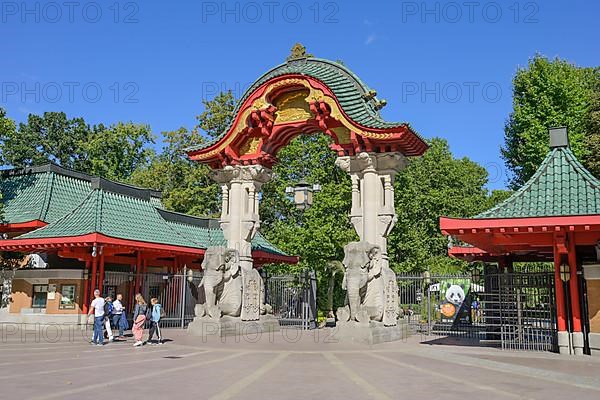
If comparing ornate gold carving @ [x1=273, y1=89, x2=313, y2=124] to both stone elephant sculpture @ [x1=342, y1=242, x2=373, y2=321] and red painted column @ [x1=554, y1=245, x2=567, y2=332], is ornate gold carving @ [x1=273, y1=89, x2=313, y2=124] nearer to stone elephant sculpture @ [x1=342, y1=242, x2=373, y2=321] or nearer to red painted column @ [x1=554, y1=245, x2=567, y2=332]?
stone elephant sculpture @ [x1=342, y1=242, x2=373, y2=321]

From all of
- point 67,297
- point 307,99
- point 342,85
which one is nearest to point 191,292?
point 67,297

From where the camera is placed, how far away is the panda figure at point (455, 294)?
26859 mm

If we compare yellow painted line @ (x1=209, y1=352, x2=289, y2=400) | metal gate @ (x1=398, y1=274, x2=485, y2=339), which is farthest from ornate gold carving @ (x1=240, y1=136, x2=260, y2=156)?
yellow painted line @ (x1=209, y1=352, x2=289, y2=400)

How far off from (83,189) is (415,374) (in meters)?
20.2

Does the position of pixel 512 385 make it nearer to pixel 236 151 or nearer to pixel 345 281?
pixel 345 281

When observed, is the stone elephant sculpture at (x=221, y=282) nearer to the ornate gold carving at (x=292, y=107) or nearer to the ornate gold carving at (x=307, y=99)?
the ornate gold carving at (x=307, y=99)

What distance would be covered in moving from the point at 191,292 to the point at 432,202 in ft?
72.7

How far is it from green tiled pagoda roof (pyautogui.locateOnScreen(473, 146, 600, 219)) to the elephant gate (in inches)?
160

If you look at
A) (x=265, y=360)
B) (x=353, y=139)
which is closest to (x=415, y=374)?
(x=265, y=360)

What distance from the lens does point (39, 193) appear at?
23469mm

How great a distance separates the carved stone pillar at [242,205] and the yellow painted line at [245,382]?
7827 millimetres

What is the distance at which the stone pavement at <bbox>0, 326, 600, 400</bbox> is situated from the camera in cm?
822

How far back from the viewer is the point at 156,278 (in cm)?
2466

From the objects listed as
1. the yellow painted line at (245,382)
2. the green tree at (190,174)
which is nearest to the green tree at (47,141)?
the green tree at (190,174)
